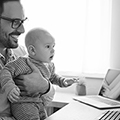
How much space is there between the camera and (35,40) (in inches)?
54.5

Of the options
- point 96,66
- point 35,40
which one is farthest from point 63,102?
point 35,40

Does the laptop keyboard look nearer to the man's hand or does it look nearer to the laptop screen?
the man's hand

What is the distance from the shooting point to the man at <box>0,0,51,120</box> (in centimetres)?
138

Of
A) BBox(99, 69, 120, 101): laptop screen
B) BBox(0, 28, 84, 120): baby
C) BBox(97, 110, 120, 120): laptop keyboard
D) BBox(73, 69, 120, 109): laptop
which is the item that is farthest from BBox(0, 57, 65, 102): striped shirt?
BBox(99, 69, 120, 101): laptop screen

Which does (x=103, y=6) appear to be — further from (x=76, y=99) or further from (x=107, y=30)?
(x=76, y=99)

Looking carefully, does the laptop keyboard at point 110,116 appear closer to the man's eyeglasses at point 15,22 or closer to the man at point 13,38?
the man at point 13,38

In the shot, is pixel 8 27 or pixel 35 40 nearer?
pixel 35 40

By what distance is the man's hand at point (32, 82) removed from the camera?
53.8 inches

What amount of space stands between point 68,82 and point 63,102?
471 mm

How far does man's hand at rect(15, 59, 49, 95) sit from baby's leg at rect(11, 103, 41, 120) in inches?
3.1

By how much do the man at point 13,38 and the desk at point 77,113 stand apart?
18 centimetres

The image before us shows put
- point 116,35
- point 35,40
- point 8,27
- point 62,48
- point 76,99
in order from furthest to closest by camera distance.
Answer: point 62,48
point 116,35
point 76,99
point 8,27
point 35,40

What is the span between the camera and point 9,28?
4.88 feet

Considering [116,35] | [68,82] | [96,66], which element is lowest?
[96,66]
